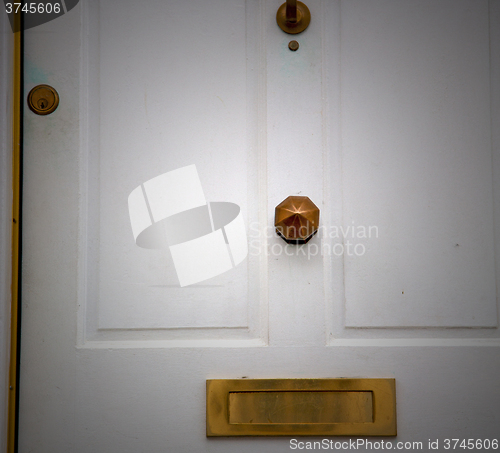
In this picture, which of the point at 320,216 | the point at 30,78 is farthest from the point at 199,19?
the point at 320,216

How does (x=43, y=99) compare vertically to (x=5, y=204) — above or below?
above

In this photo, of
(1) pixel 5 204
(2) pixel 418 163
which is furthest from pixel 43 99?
(2) pixel 418 163

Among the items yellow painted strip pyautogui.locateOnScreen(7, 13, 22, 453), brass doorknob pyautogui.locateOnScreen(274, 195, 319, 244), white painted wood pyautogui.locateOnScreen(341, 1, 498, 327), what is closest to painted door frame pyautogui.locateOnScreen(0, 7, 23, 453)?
yellow painted strip pyautogui.locateOnScreen(7, 13, 22, 453)

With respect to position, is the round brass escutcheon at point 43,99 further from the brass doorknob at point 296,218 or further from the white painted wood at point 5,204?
the brass doorknob at point 296,218

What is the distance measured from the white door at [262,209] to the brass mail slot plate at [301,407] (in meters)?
0.03

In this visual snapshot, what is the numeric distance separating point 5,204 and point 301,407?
693 mm

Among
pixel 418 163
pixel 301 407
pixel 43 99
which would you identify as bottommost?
pixel 301 407

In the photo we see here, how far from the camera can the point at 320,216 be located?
2.61ft

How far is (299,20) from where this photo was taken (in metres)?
0.81

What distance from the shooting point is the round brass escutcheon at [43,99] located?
2.60 feet

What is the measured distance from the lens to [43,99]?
793 mm

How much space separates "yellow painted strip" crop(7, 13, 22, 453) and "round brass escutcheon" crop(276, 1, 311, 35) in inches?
20.9

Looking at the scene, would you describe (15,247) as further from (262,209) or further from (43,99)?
(262,209)

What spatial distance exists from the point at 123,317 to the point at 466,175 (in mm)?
753
